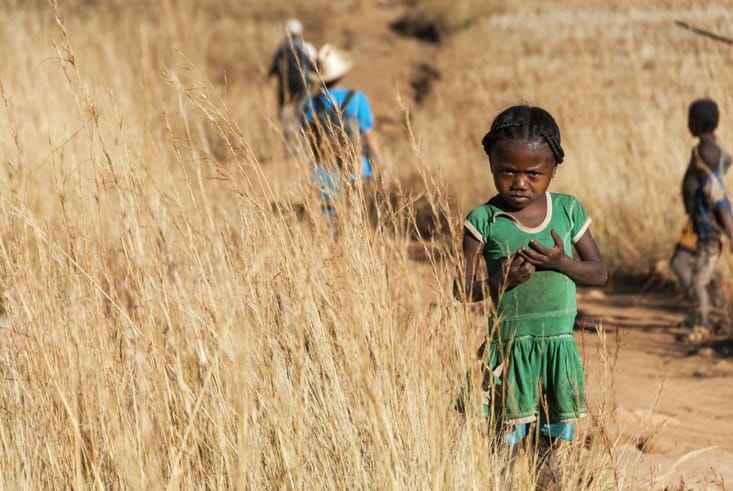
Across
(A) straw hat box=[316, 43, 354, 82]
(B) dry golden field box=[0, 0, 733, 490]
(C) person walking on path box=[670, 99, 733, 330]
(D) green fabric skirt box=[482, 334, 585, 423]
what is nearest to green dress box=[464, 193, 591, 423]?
(D) green fabric skirt box=[482, 334, 585, 423]

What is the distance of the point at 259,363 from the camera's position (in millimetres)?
2555

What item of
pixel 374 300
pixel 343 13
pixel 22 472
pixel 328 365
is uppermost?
pixel 343 13

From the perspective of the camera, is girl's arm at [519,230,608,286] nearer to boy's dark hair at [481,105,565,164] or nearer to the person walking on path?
boy's dark hair at [481,105,565,164]

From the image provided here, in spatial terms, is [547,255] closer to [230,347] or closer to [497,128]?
[497,128]

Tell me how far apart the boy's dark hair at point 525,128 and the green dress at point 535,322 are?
0.58ft

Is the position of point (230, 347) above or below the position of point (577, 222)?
below

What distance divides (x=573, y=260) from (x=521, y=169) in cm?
28

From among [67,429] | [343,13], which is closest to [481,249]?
[67,429]

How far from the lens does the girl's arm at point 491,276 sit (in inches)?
104

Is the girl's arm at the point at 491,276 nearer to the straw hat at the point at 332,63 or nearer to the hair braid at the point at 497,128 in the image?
the hair braid at the point at 497,128

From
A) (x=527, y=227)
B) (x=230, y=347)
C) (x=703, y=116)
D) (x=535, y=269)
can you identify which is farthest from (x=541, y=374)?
(x=703, y=116)

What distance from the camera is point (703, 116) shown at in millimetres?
5609

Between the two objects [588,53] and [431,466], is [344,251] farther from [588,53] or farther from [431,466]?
[588,53]

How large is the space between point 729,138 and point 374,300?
5603 millimetres
